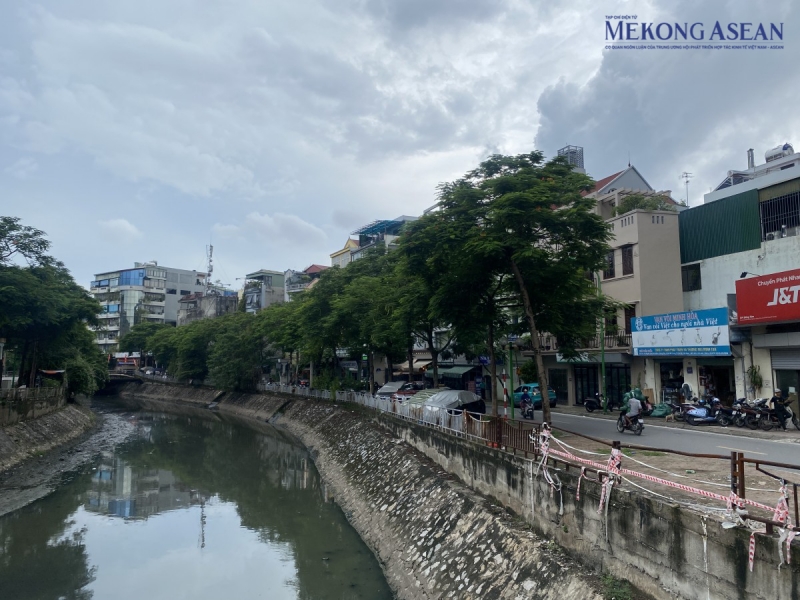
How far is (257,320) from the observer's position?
58.7 m

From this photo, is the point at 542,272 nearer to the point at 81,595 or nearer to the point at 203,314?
the point at 81,595

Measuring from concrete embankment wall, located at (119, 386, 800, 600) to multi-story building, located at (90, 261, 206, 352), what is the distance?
95.3 meters

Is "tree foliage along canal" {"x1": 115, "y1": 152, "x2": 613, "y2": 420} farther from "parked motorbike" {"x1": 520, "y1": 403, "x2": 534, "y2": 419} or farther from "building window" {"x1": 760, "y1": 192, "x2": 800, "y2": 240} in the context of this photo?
"building window" {"x1": 760, "y1": 192, "x2": 800, "y2": 240}

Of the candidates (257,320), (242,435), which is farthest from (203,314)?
(242,435)

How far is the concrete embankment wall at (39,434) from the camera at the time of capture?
28.7 meters

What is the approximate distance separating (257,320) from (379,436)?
3542cm

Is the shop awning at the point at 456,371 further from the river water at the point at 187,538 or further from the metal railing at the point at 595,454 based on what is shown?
the metal railing at the point at 595,454

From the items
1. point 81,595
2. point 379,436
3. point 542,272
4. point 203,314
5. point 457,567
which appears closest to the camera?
point 457,567

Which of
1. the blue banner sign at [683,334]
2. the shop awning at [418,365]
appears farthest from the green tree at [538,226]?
the shop awning at [418,365]

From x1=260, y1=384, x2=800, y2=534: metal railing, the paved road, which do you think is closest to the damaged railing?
x1=260, y1=384, x2=800, y2=534: metal railing

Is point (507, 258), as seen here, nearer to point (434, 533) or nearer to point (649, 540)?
point (434, 533)

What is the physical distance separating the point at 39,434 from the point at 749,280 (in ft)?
129

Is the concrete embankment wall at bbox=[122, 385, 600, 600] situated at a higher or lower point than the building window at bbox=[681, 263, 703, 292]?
lower

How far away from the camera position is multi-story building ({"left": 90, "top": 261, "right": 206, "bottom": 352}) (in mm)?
106875
